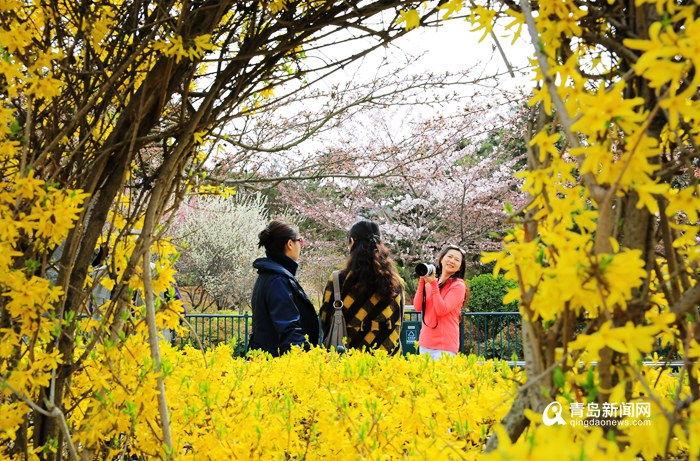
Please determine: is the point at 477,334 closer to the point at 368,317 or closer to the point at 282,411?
the point at 368,317

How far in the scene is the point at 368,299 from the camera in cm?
394

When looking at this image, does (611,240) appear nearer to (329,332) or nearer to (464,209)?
(329,332)

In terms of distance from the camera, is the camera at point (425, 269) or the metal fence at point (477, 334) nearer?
the camera at point (425, 269)

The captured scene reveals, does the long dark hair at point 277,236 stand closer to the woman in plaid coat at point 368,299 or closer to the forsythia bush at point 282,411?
the woman in plaid coat at point 368,299

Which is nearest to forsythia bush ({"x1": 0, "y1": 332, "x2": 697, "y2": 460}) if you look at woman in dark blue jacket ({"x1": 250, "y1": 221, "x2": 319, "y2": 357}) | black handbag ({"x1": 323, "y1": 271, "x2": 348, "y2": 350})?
woman in dark blue jacket ({"x1": 250, "y1": 221, "x2": 319, "y2": 357})

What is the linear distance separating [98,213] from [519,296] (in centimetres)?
177

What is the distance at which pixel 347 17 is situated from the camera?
229 centimetres

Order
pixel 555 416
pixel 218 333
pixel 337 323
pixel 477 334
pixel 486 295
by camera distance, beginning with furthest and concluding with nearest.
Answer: pixel 486 295 < pixel 477 334 < pixel 218 333 < pixel 337 323 < pixel 555 416

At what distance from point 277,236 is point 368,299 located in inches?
28.6

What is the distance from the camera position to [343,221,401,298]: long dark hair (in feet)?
12.9

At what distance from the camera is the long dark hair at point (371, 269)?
12.9ft

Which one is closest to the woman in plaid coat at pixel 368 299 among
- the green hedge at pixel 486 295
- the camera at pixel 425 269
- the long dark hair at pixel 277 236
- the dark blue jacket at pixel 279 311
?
the dark blue jacket at pixel 279 311

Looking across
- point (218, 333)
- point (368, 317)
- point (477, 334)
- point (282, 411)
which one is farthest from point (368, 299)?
point (477, 334)

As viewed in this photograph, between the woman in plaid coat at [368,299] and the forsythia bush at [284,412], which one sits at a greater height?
the woman in plaid coat at [368,299]
